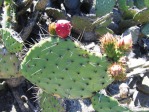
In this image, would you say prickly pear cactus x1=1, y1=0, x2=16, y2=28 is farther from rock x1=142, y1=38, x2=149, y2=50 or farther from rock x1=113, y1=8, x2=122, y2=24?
rock x1=142, y1=38, x2=149, y2=50

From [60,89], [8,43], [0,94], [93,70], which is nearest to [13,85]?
[0,94]

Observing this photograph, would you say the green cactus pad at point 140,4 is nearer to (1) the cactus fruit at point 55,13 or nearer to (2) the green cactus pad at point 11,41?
(1) the cactus fruit at point 55,13

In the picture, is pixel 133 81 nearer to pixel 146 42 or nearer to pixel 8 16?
pixel 146 42

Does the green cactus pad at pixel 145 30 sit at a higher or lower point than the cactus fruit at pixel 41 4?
lower

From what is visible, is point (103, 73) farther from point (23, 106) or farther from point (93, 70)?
point (23, 106)

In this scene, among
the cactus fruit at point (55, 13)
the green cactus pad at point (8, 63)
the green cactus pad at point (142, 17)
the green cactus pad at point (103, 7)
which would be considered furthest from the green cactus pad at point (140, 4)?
the green cactus pad at point (8, 63)

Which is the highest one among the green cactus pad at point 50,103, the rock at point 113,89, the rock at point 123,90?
the green cactus pad at point 50,103

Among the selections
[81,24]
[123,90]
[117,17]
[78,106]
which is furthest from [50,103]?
[117,17]
